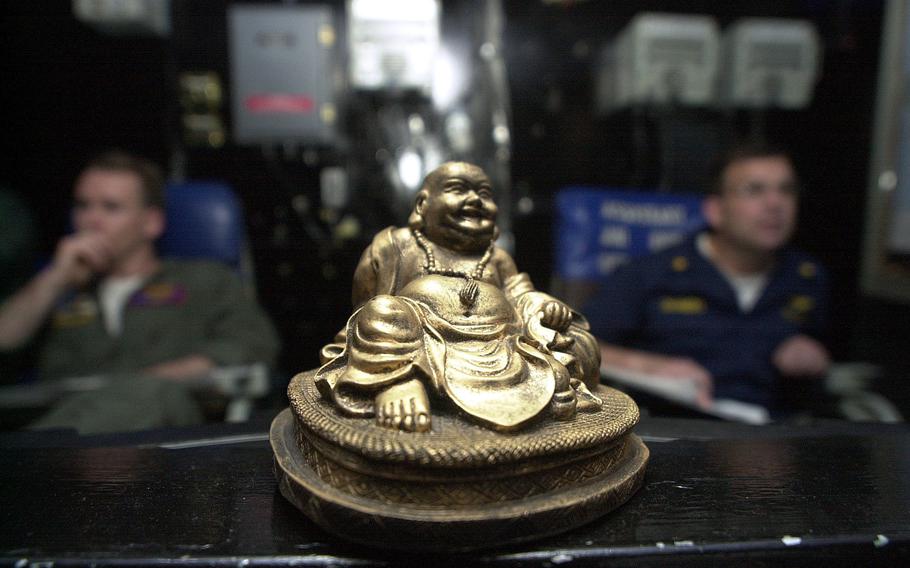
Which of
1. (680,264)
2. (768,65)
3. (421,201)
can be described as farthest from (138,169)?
(768,65)

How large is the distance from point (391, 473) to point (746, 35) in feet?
8.87

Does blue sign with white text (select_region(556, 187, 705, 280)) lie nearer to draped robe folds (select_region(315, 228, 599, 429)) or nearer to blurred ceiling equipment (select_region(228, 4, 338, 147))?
blurred ceiling equipment (select_region(228, 4, 338, 147))

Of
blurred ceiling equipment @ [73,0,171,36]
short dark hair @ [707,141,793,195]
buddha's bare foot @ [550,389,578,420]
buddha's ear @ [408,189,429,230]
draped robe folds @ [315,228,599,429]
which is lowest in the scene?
buddha's bare foot @ [550,389,578,420]

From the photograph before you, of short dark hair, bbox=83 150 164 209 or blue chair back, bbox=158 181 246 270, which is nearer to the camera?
short dark hair, bbox=83 150 164 209

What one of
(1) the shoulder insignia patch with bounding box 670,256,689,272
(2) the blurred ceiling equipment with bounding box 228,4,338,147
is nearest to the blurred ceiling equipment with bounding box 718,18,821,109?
(1) the shoulder insignia patch with bounding box 670,256,689,272

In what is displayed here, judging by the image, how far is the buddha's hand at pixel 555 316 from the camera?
3.28ft

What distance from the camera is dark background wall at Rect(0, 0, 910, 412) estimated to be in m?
2.61

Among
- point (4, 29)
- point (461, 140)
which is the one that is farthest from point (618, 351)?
point (4, 29)

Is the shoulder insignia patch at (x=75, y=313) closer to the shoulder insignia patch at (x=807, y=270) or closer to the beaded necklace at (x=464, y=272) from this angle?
the beaded necklace at (x=464, y=272)

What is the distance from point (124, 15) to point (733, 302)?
107 inches

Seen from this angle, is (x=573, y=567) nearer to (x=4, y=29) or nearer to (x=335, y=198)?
(x=335, y=198)

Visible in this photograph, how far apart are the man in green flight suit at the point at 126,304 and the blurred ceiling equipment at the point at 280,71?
0.66 metres

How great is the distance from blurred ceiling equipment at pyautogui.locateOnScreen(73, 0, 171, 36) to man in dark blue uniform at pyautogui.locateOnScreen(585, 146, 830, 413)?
2.25 metres

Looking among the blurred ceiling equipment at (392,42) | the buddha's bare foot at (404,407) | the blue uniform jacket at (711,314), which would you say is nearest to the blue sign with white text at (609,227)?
the blue uniform jacket at (711,314)
